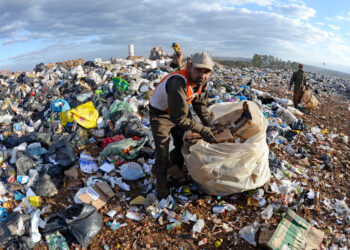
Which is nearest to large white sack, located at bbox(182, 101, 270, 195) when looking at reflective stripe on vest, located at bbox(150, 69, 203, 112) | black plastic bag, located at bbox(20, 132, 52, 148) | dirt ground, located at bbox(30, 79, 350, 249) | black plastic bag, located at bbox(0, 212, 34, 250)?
dirt ground, located at bbox(30, 79, 350, 249)

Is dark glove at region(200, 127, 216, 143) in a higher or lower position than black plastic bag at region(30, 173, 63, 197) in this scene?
higher

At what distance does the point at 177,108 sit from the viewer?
1964mm

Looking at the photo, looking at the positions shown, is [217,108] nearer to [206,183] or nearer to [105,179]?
[206,183]

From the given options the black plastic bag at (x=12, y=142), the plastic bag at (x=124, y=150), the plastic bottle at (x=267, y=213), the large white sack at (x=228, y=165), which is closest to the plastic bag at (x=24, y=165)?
the black plastic bag at (x=12, y=142)

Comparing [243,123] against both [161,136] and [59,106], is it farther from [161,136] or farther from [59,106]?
[59,106]

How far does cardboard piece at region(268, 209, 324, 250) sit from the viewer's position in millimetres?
1914

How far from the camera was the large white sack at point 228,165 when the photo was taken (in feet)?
7.32

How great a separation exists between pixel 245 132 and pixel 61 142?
2.71 metres

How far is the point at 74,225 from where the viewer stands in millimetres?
2111

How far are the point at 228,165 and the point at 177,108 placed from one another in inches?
32.1

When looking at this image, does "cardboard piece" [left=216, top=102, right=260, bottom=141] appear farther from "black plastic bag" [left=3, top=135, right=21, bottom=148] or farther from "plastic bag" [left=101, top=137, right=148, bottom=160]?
"black plastic bag" [left=3, top=135, right=21, bottom=148]

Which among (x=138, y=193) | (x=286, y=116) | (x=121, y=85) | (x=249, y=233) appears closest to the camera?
(x=249, y=233)

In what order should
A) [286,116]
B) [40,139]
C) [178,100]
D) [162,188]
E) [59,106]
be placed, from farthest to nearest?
1. [286,116]
2. [59,106]
3. [40,139]
4. [162,188]
5. [178,100]

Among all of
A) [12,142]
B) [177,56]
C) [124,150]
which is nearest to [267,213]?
[124,150]
